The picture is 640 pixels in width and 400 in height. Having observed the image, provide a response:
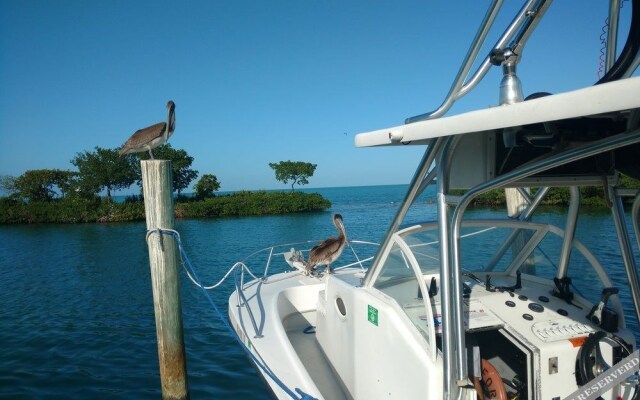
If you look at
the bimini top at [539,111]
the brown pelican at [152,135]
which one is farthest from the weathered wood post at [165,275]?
the bimini top at [539,111]

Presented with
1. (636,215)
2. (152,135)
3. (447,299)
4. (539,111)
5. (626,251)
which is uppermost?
(152,135)

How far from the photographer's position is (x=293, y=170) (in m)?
79.2

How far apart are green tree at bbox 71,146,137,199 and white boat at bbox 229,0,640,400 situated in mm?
63940

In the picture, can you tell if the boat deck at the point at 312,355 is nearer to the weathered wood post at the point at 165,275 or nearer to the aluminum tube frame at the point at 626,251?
the weathered wood post at the point at 165,275

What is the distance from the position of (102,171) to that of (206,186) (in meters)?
14.5

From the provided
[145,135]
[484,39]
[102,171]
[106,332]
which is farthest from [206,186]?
Answer: [484,39]

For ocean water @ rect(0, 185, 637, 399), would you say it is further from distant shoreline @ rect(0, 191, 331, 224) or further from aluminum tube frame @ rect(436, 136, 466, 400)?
distant shoreline @ rect(0, 191, 331, 224)

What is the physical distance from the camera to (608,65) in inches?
144

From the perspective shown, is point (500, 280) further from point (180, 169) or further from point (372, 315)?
point (180, 169)

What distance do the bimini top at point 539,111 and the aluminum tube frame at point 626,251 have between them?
1.71 metres

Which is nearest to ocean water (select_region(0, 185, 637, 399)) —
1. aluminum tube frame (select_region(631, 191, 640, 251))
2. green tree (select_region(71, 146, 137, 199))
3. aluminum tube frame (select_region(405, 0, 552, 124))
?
aluminum tube frame (select_region(405, 0, 552, 124))

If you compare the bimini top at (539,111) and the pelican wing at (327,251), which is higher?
the bimini top at (539,111)

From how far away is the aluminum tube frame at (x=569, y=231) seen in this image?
147 inches

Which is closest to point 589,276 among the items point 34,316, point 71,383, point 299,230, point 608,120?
point 608,120
